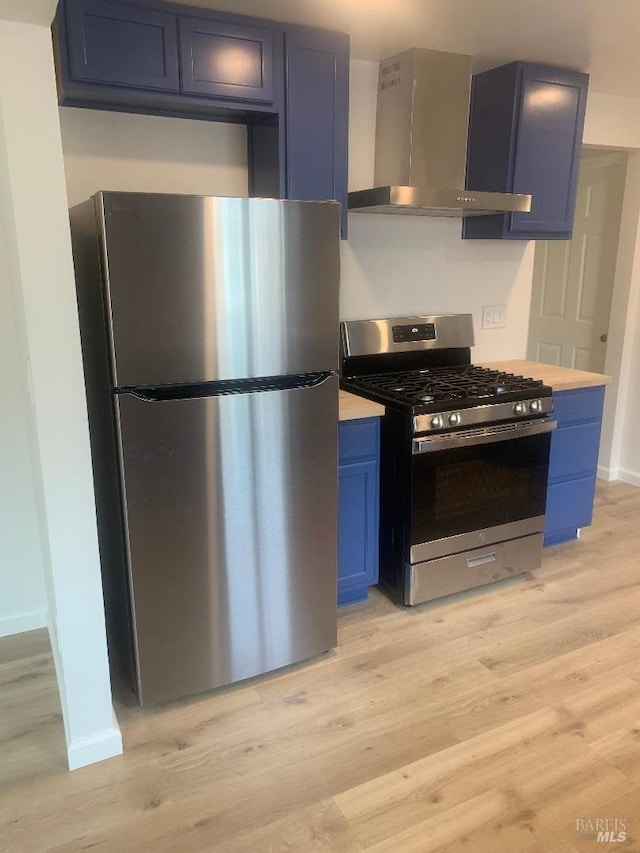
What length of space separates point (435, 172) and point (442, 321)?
76cm

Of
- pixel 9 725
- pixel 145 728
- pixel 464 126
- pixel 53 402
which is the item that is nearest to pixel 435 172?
pixel 464 126

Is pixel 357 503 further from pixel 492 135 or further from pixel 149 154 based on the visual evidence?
pixel 492 135

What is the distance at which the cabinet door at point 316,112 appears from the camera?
240 centimetres

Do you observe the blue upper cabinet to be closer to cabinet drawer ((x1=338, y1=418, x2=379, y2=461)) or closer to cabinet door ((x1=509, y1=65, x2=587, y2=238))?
cabinet door ((x1=509, y1=65, x2=587, y2=238))

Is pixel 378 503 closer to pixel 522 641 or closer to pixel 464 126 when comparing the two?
pixel 522 641

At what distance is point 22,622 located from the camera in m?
2.61

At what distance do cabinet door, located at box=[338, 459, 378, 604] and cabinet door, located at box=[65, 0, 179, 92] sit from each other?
61.1 inches

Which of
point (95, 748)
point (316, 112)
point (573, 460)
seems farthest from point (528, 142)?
point (95, 748)

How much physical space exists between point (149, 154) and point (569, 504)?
256cm

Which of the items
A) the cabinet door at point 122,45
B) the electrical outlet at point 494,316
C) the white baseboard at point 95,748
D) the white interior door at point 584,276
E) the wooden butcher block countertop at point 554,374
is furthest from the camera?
the white interior door at point 584,276

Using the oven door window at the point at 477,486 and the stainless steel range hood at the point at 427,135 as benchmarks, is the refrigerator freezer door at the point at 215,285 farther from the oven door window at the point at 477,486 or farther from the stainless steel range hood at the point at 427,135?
the oven door window at the point at 477,486

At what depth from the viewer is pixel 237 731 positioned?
2.07 meters

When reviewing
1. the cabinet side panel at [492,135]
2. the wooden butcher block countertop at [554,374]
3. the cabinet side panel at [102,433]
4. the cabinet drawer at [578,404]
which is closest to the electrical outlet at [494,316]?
the wooden butcher block countertop at [554,374]

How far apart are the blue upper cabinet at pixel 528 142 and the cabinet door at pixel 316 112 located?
0.85 meters
